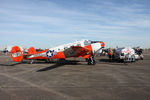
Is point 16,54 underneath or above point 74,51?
underneath

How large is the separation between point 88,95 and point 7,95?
421cm

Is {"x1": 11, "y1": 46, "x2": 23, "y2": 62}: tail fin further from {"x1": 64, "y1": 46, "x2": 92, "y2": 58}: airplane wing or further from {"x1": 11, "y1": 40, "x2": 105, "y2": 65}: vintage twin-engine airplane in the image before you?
{"x1": 64, "y1": 46, "x2": 92, "y2": 58}: airplane wing

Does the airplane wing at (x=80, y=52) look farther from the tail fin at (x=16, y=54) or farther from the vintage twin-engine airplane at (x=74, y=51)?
the tail fin at (x=16, y=54)

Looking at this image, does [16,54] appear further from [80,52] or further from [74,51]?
[80,52]

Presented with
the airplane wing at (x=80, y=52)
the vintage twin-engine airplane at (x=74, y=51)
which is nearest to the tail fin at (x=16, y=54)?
the vintage twin-engine airplane at (x=74, y=51)

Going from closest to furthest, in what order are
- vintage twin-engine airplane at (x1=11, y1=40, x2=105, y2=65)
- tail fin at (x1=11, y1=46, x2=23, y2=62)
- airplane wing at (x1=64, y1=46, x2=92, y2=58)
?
airplane wing at (x1=64, y1=46, x2=92, y2=58) < vintage twin-engine airplane at (x1=11, y1=40, x2=105, y2=65) < tail fin at (x1=11, y1=46, x2=23, y2=62)

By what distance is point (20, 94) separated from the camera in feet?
20.5

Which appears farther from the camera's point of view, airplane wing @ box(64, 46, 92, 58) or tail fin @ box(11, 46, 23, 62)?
tail fin @ box(11, 46, 23, 62)

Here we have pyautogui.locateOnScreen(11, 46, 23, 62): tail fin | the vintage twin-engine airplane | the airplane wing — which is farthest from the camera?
pyautogui.locateOnScreen(11, 46, 23, 62): tail fin

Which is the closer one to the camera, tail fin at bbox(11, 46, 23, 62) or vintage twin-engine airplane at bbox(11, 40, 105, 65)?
vintage twin-engine airplane at bbox(11, 40, 105, 65)

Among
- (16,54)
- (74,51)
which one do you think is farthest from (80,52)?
(16,54)

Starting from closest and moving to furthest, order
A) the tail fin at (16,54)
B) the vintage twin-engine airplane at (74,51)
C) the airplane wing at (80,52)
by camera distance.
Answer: the airplane wing at (80,52), the vintage twin-engine airplane at (74,51), the tail fin at (16,54)

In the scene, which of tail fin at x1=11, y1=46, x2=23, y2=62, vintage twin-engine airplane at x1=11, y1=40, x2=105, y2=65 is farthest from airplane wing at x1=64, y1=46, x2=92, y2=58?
tail fin at x1=11, y1=46, x2=23, y2=62

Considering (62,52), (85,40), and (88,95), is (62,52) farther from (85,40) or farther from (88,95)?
(88,95)
